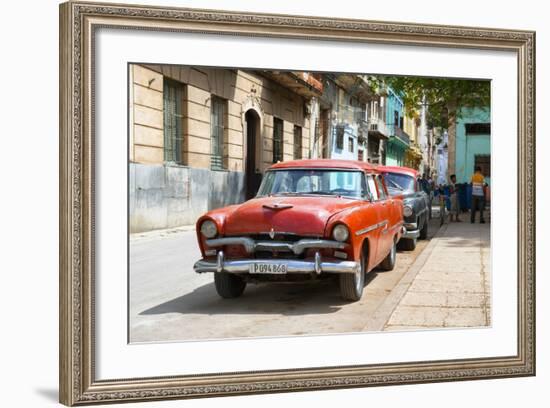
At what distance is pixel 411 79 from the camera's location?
525 cm

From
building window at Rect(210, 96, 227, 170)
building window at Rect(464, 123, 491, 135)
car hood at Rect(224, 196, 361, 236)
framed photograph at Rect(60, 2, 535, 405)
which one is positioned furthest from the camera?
building window at Rect(464, 123, 491, 135)

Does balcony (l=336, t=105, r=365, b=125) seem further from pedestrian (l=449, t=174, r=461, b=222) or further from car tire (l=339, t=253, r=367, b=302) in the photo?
car tire (l=339, t=253, r=367, b=302)

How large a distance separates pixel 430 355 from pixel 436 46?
222 centimetres

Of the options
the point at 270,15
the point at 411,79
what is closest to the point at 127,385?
the point at 270,15

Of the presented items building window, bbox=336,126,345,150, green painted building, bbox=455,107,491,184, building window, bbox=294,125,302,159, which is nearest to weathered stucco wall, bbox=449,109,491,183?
green painted building, bbox=455,107,491,184

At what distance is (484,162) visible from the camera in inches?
214

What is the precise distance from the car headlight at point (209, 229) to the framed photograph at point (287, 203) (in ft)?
0.07

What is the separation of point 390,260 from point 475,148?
1.07 m

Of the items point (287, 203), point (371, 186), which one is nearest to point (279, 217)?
point (287, 203)

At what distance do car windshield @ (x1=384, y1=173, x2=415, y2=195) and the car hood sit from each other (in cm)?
55

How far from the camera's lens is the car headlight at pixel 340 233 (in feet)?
17.1

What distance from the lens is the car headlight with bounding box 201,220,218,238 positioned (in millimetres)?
5023

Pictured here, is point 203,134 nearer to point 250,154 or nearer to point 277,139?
point 250,154

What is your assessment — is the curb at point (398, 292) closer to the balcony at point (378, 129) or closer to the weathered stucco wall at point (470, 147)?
the weathered stucco wall at point (470, 147)
